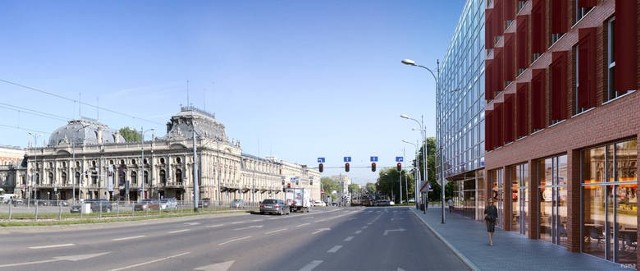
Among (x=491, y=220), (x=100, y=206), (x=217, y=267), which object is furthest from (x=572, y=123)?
(x=100, y=206)

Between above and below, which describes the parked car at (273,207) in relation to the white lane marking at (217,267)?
below

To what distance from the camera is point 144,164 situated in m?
119

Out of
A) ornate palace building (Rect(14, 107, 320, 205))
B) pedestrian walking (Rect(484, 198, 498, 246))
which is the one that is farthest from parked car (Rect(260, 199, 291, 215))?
ornate palace building (Rect(14, 107, 320, 205))

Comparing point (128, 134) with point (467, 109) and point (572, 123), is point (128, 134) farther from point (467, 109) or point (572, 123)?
point (572, 123)

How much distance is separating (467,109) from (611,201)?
28.9 m

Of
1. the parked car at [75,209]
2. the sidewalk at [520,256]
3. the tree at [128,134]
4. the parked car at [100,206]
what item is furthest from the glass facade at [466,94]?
the tree at [128,134]

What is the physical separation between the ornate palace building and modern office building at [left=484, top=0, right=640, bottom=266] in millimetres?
83814

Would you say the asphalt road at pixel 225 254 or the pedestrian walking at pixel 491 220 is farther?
the pedestrian walking at pixel 491 220

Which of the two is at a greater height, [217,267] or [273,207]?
[217,267]

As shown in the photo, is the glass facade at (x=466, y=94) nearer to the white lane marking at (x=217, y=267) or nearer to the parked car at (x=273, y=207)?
the parked car at (x=273, y=207)

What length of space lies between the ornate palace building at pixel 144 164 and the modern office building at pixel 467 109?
5675 centimetres

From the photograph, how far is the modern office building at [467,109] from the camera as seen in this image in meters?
38.7

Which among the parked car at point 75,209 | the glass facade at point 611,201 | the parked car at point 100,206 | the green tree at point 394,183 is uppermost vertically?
the glass facade at point 611,201

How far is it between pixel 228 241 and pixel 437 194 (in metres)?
108
